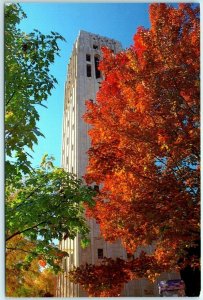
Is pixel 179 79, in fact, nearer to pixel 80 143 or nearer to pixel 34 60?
pixel 34 60

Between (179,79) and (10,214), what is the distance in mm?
4334

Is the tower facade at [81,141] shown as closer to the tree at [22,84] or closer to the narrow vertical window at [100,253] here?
the narrow vertical window at [100,253]

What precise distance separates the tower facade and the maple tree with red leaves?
292 cm

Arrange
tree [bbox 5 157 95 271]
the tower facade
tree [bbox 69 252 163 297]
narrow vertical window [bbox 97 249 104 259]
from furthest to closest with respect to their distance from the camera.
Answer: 1. narrow vertical window [bbox 97 249 104 259]
2. the tower facade
3. tree [bbox 69 252 163 297]
4. tree [bbox 5 157 95 271]

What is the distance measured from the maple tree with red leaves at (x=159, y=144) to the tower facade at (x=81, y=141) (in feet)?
9.57

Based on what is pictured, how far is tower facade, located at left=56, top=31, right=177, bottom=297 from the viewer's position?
10.4 meters

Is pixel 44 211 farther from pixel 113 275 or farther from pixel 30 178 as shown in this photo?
pixel 113 275

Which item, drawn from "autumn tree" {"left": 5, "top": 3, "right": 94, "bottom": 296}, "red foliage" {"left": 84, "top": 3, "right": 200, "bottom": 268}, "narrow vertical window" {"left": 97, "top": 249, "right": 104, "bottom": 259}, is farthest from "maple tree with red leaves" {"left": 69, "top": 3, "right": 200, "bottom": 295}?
"narrow vertical window" {"left": 97, "top": 249, "right": 104, "bottom": 259}

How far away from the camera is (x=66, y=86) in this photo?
1988 cm

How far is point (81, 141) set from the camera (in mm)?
15633

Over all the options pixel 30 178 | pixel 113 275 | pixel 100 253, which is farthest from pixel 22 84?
pixel 100 253

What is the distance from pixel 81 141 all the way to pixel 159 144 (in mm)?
8929

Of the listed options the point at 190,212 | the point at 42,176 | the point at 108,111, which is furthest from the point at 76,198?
the point at 108,111

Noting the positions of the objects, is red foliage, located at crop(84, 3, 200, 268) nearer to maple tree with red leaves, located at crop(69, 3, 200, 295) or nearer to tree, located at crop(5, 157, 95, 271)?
maple tree with red leaves, located at crop(69, 3, 200, 295)
